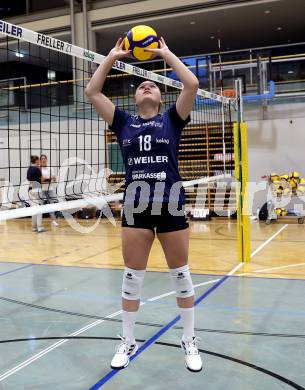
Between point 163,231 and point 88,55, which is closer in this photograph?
point 163,231

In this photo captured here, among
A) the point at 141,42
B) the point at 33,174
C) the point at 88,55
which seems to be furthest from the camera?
the point at 33,174

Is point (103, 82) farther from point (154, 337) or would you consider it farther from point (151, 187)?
point (154, 337)

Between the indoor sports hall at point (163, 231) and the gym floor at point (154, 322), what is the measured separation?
2cm

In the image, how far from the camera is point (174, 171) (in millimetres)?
2795

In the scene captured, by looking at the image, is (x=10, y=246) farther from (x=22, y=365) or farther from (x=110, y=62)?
(x=110, y=62)

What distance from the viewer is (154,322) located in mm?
3920

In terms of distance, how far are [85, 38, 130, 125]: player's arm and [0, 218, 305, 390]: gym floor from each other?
5.48 feet

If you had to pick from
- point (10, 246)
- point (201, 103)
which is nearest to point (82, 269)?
point (10, 246)

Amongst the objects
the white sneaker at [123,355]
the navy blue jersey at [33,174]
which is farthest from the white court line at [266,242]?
the navy blue jersey at [33,174]

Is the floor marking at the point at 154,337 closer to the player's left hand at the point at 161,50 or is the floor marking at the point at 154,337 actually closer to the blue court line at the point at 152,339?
the blue court line at the point at 152,339

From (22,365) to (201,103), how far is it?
8677 mm

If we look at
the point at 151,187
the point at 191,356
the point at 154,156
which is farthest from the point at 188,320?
the point at 154,156

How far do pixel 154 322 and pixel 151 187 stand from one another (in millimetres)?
1656

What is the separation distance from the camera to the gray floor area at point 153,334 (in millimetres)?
2877
